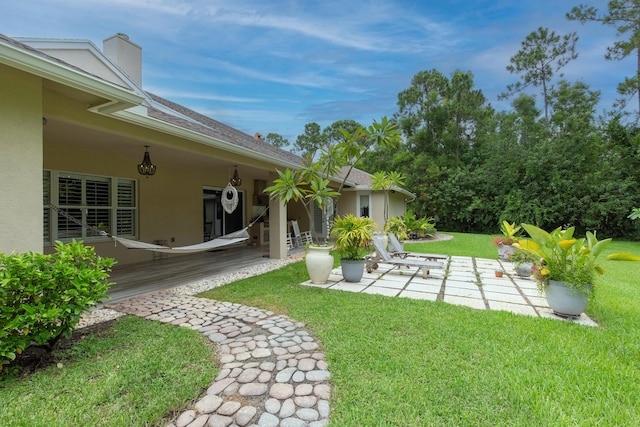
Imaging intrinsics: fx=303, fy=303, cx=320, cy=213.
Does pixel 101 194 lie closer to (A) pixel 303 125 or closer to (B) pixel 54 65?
(B) pixel 54 65

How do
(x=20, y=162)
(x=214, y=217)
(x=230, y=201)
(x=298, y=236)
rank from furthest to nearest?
(x=298, y=236) → (x=214, y=217) → (x=230, y=201) → (x=20, y=162)

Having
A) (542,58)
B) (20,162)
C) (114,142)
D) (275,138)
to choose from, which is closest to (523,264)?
(20,162)

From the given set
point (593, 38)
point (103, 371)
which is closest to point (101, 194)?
point (103, 371)

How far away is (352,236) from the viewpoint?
578 cm

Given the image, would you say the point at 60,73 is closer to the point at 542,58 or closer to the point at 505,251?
the point at 505,251

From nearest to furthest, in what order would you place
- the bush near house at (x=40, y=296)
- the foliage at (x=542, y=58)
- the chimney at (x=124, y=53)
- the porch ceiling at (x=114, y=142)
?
1. the bush near house at (x=40, y=296)
2. the porch ceiling at (x=114, y=142)
3. the chimney at (x=124, y=53)
4. the foliage at (x=542, y=58)

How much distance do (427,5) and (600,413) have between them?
11.8 m

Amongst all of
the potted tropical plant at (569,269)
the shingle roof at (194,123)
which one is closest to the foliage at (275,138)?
the shingle roof at (194,123)

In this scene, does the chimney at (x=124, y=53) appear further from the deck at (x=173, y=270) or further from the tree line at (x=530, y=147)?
the tree line at (x=530, y=147)

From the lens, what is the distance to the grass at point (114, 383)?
2.08m

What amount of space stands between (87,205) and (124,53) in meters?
3.52

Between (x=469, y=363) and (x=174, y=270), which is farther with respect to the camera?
(x=174, y=270)

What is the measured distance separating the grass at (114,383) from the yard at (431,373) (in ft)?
0.04

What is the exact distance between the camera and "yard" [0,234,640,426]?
211 centimetres
